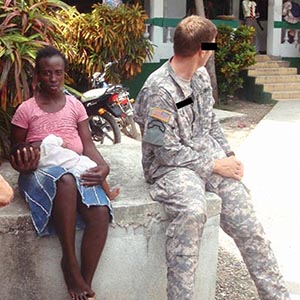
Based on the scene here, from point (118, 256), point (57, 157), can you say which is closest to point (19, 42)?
point (57, 157)

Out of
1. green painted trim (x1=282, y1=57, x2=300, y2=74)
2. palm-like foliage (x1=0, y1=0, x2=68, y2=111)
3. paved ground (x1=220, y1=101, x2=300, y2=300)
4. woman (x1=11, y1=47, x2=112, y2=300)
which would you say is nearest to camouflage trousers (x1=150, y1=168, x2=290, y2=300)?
woman (x1=11, y1=47, x2=112, y2=300)

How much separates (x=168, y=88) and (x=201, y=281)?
43.4 inches

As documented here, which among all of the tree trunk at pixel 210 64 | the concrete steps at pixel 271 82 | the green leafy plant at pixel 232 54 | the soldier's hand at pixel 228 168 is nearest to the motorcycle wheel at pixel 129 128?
the tree trunk at pixel 210 64

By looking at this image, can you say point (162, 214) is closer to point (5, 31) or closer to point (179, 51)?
point (179, 51)

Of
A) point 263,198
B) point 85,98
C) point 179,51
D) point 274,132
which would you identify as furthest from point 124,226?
point 274,132

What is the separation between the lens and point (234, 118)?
10.6 m

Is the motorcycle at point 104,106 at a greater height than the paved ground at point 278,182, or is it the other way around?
the motorcycle at point 104,106

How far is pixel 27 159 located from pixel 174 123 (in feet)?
2.56

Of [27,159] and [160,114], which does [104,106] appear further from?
[27,159]

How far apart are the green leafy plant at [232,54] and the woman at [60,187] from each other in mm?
8965

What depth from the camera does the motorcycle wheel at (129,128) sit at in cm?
806

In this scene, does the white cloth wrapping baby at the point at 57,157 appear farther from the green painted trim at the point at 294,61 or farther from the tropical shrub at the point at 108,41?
the green painted trim at the point at 294,61

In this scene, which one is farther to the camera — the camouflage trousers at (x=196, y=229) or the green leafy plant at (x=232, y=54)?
the green leafy plant at (x=232, y=54)

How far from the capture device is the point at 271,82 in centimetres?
1318
